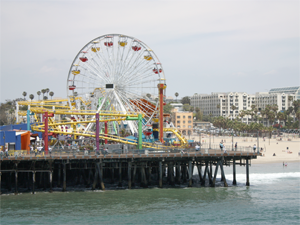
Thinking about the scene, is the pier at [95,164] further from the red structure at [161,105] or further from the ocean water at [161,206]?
the red structure at [161,105]


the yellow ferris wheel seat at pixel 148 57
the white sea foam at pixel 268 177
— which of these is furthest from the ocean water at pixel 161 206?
the yellow ferris wheel seat at pixel 148 57

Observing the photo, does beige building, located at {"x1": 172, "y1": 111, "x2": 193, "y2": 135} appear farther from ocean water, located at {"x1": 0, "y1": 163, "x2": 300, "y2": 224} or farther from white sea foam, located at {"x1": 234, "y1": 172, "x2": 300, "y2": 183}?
ocean water, located at {"x1": 0, "y1": 163, "x2": 300, "y2": 224}

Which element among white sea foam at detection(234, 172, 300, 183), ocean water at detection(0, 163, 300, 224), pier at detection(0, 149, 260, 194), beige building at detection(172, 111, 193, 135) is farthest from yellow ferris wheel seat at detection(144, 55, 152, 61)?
beige building at detection(172, 111, 193, 135)

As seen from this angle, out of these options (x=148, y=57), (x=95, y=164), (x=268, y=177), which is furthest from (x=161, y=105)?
(x=95, y=164)

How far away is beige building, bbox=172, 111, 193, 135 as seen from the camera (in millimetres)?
177250

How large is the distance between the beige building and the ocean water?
119651mm

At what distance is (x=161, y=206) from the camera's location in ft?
Answer: 149

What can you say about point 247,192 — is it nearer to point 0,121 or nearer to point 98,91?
point 98,91

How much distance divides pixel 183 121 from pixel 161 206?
133m

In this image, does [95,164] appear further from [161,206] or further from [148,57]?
[148,57]

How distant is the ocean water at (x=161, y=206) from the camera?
134 feet

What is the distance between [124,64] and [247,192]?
3284 centimetres

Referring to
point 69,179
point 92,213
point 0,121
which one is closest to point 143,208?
point 92,213

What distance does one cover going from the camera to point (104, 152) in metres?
53.2
